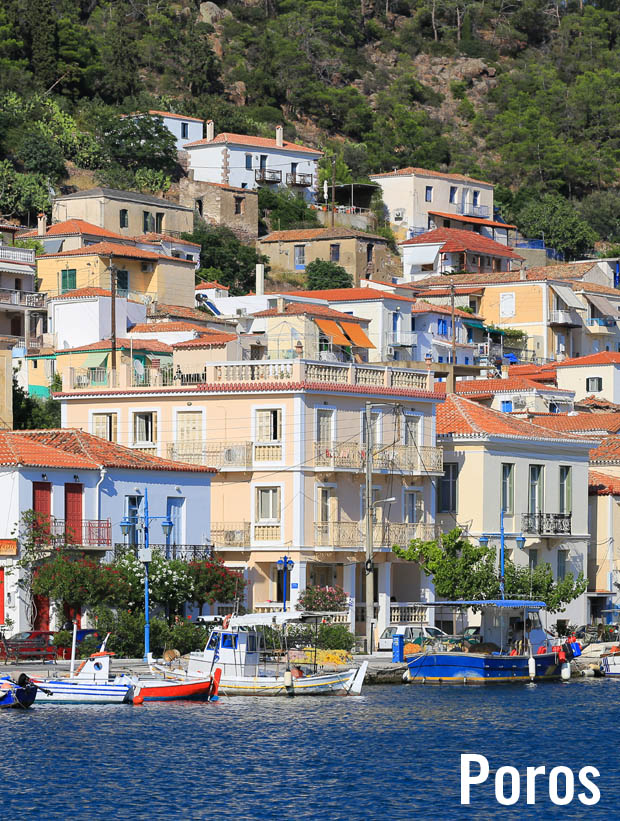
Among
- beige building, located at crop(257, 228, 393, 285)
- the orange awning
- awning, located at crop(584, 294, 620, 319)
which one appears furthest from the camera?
beige building, located at crop(257, 228, 393, 285)

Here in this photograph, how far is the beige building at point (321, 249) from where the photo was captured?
134m

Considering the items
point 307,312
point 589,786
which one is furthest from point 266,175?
point 589,786

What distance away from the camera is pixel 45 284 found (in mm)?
107938

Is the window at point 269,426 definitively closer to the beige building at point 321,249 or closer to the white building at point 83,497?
the white building at point 83,497

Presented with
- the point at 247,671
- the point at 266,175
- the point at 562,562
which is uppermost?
the point at 266,175

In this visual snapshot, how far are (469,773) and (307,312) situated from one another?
62841 mm

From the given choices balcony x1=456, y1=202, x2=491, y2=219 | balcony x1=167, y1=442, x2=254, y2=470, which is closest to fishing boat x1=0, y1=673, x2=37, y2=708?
balcony x1=167, y1=442, x2=254, y2=470

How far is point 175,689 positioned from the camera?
50.8 m

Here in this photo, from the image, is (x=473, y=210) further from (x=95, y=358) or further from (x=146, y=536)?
(x=146, y=536)

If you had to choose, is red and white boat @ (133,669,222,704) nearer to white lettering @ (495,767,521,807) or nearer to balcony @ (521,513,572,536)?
white lettering @ (495,767,521,807)

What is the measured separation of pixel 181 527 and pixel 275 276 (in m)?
71.6

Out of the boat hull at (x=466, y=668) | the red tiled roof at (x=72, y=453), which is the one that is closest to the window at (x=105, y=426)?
the red tiled roof at (x=72, y=453)

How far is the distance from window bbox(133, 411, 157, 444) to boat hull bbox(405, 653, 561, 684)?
47.4 ft

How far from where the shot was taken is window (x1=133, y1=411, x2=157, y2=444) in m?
67.3
